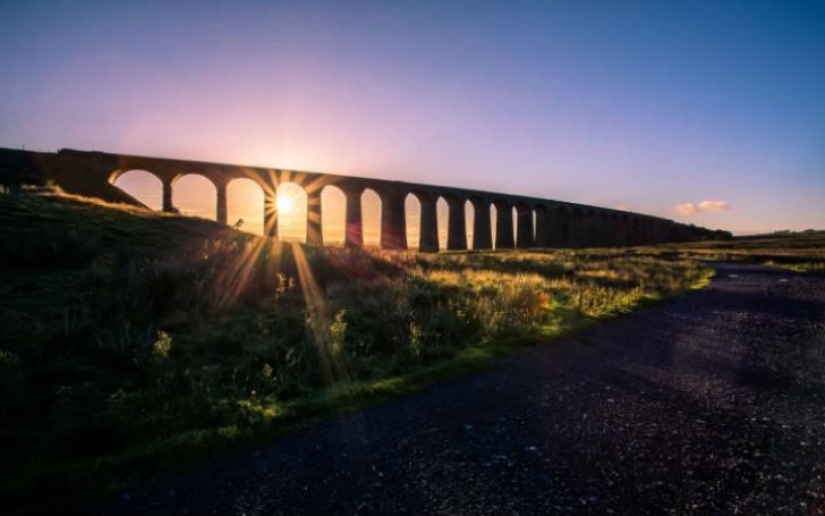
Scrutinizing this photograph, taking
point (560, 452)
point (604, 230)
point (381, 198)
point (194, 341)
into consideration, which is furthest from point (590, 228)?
point (560, 452)

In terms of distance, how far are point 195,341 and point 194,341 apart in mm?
23

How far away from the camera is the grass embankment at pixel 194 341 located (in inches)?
160

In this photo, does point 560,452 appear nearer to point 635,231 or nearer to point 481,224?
point 481,224

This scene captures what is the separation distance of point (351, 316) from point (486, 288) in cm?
577

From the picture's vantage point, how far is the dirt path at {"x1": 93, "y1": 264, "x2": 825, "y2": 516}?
3.10 m

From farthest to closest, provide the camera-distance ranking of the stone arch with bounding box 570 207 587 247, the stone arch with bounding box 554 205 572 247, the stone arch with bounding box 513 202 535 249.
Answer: the stone arch with bounding box 570 207 587 247 < the stone arch with bounding box 554 205 572 247 < the stone arch with bounding box 513 202 535 249

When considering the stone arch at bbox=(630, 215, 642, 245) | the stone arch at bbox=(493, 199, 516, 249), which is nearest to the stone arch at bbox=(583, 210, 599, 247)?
the stone arch at bbox=(630, 215, 642, 245)

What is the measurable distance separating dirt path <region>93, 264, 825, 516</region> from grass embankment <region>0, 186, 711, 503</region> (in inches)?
24.5

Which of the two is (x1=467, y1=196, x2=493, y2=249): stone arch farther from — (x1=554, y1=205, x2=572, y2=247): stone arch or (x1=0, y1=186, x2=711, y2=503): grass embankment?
(x1=0, y1=186, x2=711, y2=503): grass embankment

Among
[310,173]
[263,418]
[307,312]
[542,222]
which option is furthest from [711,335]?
[542,222]

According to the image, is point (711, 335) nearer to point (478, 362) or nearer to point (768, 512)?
point (478, 362)

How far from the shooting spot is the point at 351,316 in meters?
8.86

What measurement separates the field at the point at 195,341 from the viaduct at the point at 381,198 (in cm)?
1579

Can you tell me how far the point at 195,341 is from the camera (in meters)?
6.68
